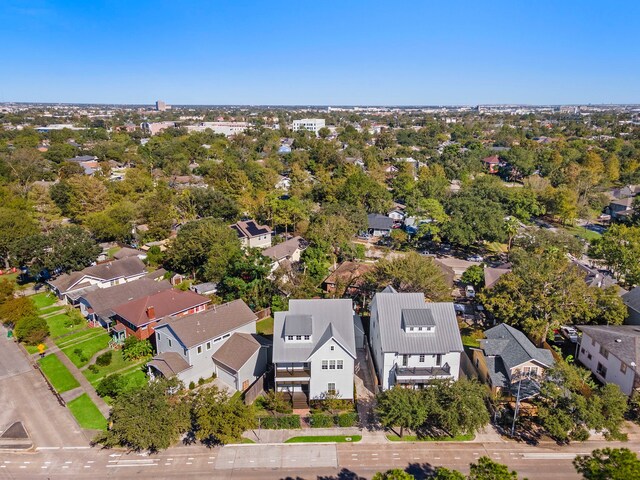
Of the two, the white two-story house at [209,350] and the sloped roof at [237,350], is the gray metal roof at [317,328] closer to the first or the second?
the sloped roof at [237,350]

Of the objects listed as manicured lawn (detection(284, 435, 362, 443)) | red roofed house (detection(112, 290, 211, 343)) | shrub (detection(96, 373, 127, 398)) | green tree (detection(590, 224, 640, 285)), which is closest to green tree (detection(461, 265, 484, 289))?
green tree (detection(590, 224, 640, 285))

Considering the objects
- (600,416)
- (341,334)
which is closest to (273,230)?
(341,334)

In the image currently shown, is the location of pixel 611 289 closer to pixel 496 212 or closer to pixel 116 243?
pixel 496 212

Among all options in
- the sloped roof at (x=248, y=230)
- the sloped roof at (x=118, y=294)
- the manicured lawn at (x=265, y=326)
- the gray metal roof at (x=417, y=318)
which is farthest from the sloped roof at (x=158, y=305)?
the sloped roof at (x=248, y=230)

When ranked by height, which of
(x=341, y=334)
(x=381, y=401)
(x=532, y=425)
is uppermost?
(x=341, y=334)

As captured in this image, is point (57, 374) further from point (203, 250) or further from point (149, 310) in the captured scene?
point (203, 250)

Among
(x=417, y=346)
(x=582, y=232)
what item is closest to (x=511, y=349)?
(x=417, y=346)
